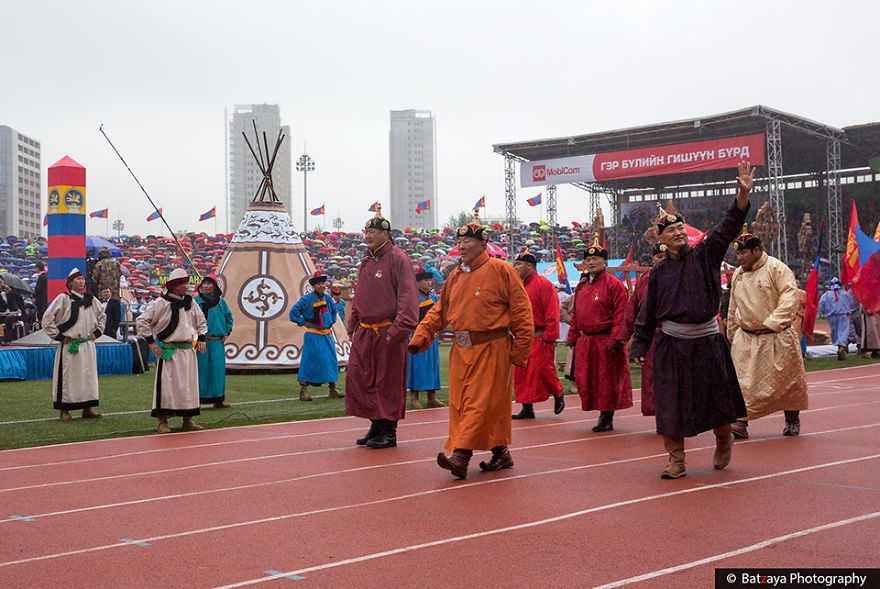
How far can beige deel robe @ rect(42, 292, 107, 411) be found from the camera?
421 inches

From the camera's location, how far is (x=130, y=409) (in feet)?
38.9

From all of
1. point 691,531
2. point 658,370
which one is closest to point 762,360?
point 658,370

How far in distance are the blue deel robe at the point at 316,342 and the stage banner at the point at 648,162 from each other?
23.4 m

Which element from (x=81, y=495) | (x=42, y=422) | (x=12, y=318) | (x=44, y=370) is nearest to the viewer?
(x=81, y=495)

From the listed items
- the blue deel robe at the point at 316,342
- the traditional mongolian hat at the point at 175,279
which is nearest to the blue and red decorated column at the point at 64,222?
the blue deel robe at the point at 316,342

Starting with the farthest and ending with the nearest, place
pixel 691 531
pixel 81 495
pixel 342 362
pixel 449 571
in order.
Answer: pixel 342 362 < pixel 81 495 < pixel 691 531 < pixel 449 571

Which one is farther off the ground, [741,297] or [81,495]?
[741,297]

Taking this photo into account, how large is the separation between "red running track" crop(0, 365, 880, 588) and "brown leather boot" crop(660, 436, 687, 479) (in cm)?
10

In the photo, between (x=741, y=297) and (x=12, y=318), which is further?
(x=12, y=318)

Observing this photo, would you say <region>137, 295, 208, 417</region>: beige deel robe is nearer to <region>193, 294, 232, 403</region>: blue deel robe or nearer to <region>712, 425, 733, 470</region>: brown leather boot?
<region>193, 294, 232, 403</region>: blue deel robe

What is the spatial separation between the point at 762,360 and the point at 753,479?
102 inches

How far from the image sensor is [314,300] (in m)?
13.5

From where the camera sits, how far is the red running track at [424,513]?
4.34m

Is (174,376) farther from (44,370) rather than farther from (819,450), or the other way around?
(44,370)
